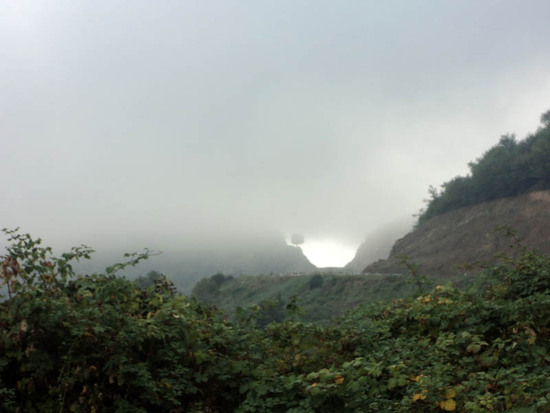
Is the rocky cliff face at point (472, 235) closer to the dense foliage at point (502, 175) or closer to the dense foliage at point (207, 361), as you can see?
the dense foliage at point (502, 175)

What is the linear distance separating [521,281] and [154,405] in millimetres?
5453

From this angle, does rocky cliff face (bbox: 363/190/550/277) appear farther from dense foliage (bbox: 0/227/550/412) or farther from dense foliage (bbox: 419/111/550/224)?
dense foliage (bbox: 0/227/550/412)

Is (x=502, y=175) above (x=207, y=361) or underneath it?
above

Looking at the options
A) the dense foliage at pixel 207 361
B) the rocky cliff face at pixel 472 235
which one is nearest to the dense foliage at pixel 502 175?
the rocky cliff face at pixel 472 235

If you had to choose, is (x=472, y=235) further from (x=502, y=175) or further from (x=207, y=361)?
(x=207, y=361)

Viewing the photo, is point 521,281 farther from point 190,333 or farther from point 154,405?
point 154,405

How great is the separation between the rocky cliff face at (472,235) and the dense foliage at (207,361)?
3545 centimetres

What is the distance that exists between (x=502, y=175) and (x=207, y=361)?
1992 inches

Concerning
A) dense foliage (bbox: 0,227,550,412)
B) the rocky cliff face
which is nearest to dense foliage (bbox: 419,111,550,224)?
the rocky cliff face

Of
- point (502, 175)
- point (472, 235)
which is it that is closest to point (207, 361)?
point (472, 235)

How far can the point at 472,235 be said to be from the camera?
156 ft

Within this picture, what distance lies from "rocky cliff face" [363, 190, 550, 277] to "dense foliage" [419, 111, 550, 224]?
1123mm

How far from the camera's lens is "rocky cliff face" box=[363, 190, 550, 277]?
4225 cm

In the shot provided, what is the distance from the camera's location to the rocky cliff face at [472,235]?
139 ft
